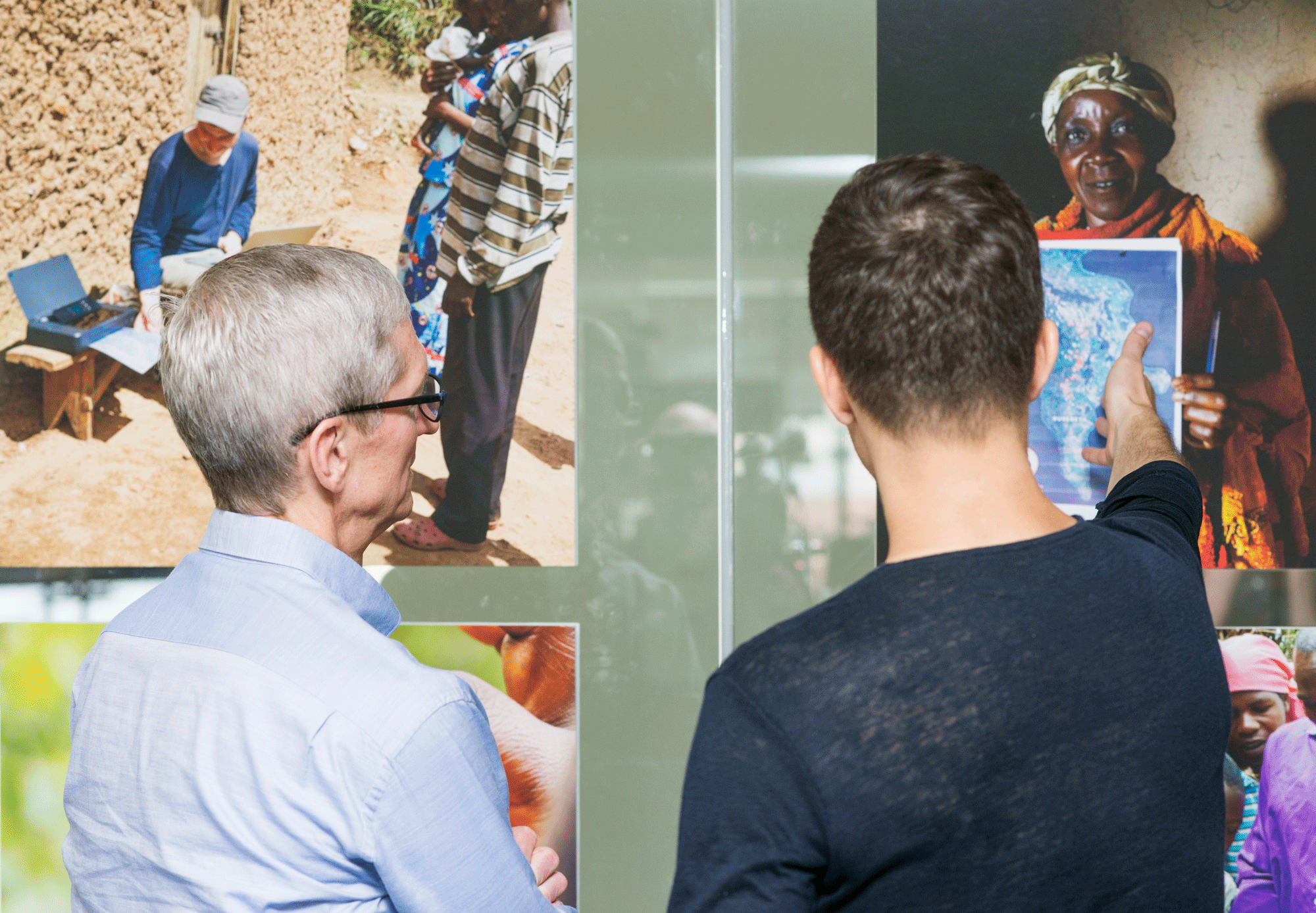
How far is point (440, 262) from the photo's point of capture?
2.02 m

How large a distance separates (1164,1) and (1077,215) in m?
0.44

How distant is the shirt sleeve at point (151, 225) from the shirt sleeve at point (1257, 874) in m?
Result: 2.60

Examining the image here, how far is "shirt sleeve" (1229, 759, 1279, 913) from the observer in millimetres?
1907

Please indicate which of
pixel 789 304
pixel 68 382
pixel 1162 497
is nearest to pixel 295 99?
pixel 68 382

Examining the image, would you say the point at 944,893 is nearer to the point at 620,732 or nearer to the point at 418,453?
the point at 620,732

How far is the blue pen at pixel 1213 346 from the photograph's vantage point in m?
1.85

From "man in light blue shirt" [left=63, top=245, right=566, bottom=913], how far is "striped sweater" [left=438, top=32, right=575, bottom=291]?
92 cm

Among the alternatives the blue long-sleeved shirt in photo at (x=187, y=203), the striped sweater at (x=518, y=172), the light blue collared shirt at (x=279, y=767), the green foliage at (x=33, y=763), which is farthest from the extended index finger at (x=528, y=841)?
the blue long-sleeved shirt in photo at (x=187, y=203)

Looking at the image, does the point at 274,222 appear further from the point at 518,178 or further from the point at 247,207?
the point at 518,178

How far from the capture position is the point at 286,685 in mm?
897

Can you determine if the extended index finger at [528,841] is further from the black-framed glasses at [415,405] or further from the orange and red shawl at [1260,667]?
the orange and red shawl at [1260,667]

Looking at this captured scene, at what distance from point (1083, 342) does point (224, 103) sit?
1.91 m

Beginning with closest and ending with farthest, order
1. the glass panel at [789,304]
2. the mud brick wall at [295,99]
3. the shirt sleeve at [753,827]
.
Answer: the shirt sleeve at [753,827]
the glass panel at [789,304]
the mud brick wall at [295,99]

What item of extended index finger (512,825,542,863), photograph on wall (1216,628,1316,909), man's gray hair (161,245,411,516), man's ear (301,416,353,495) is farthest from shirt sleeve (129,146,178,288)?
photograph on wall (1216,628,1316,909)
